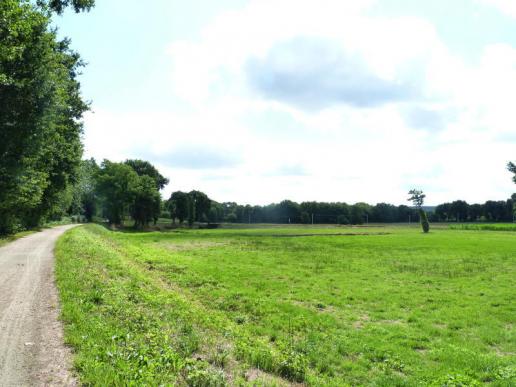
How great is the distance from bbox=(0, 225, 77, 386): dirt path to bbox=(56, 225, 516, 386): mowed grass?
0.32 m

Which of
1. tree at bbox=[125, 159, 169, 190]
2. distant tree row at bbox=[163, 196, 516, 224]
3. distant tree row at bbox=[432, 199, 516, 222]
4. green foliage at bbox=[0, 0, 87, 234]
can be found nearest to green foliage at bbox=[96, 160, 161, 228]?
tree at bbox=[125, 159, 169, 190]

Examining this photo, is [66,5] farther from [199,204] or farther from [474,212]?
[474,212]

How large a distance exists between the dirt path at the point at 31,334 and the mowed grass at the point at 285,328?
1.06ft

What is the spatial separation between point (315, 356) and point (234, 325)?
3.06m

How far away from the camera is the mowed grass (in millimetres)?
6883

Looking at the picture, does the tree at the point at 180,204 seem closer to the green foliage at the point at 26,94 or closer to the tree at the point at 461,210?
the green foliage at the point at 26,94

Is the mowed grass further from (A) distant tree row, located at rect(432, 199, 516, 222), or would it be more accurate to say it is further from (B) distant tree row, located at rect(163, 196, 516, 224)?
(A) distant tree row, located at rect(432, 199, 516, 222)

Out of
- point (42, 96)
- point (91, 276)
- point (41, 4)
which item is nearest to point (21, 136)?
point (42, 96)

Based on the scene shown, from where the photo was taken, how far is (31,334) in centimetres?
793

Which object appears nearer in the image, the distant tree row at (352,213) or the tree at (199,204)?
the tree at (199,204)

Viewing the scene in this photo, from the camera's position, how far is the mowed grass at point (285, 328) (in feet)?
22.6

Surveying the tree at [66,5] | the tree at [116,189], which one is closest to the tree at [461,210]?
the tree at [116,189]

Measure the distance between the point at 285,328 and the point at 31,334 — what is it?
20.7ft

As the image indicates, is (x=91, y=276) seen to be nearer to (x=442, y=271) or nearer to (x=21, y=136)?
(x=21, y=136)
